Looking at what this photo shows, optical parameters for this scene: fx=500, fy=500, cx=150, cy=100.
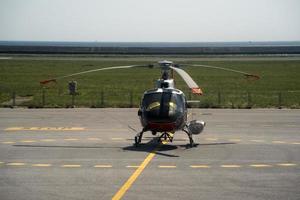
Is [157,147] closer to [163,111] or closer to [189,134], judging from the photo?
[189,134]

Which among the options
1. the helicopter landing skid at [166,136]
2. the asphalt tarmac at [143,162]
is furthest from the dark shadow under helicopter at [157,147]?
the helicopter landing skid at [166,136]

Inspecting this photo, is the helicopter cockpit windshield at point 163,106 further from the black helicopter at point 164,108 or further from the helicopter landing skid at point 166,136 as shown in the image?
the helicopter landing skid at point 166,136

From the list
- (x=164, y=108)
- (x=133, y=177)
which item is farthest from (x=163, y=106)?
(x=133, y=177)

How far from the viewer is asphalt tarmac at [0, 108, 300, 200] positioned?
526 inches

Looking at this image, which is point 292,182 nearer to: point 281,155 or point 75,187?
point 281,155

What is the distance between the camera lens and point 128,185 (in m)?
14.0

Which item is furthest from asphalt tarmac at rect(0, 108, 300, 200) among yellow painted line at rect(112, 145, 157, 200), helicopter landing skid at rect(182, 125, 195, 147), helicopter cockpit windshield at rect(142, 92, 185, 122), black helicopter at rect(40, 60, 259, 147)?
helicopter cockpit windshield at rect(142, 92, 185, 122)

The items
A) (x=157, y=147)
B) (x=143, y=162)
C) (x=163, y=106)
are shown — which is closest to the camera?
(x=143, y=162)

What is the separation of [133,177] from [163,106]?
5.20 meters

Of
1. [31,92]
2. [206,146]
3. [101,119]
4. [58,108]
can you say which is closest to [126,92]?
[31,92]

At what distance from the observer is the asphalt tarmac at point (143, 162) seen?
13.4 meters

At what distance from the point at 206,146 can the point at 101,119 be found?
12114mm

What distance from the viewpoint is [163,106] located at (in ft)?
64.8

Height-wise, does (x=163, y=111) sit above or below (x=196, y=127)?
above
